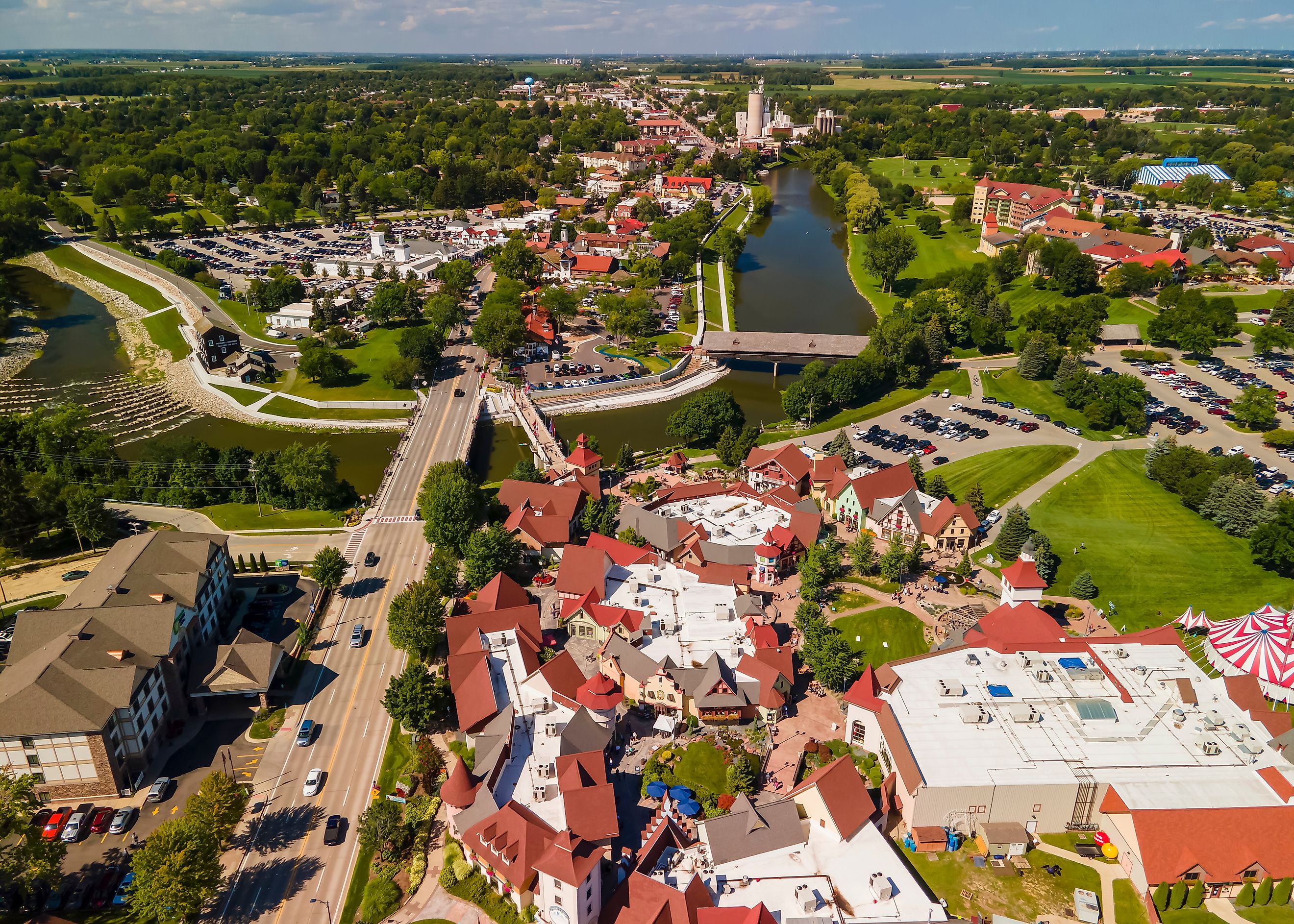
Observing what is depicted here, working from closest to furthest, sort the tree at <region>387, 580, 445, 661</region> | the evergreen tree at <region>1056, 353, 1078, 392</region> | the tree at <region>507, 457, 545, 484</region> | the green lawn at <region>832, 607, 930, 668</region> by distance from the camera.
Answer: the tree at <region>387, 580, 445, 661</region>
the green lawn at <region>832, 607, 930, 668</region>
the tree at <region>507, 457, 545, 484</region>
the evergreen tree at <region>1056, 353, 1078, 392</region>

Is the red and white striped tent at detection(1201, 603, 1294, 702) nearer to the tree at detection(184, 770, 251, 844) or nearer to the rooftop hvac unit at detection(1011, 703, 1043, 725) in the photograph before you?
the rooftop hvac unit at detection(1011, 703, 1043, 725)

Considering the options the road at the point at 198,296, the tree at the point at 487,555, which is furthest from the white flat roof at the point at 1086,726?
the road at the point at 198,296

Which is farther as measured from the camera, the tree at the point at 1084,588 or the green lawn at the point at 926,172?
the green lawn at the point at 926,172

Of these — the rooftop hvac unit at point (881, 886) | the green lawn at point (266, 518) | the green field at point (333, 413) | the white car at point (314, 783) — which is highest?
the rooftop hvac unit at point (881, 886)

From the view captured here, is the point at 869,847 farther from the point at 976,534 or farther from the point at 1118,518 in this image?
the point at 1118,518

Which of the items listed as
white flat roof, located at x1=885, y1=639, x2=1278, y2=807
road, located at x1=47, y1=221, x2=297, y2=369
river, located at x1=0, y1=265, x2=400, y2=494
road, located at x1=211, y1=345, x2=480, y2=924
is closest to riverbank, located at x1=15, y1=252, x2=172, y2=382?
river, located at x1=0, y1=265, x2=400, y2=494

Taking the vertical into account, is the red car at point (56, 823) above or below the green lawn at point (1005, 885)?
above

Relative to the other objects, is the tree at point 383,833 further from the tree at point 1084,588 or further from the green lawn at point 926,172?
the green lawn at point 926,172

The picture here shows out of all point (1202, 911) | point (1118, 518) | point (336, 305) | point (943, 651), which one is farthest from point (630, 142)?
point (1202, 911)
